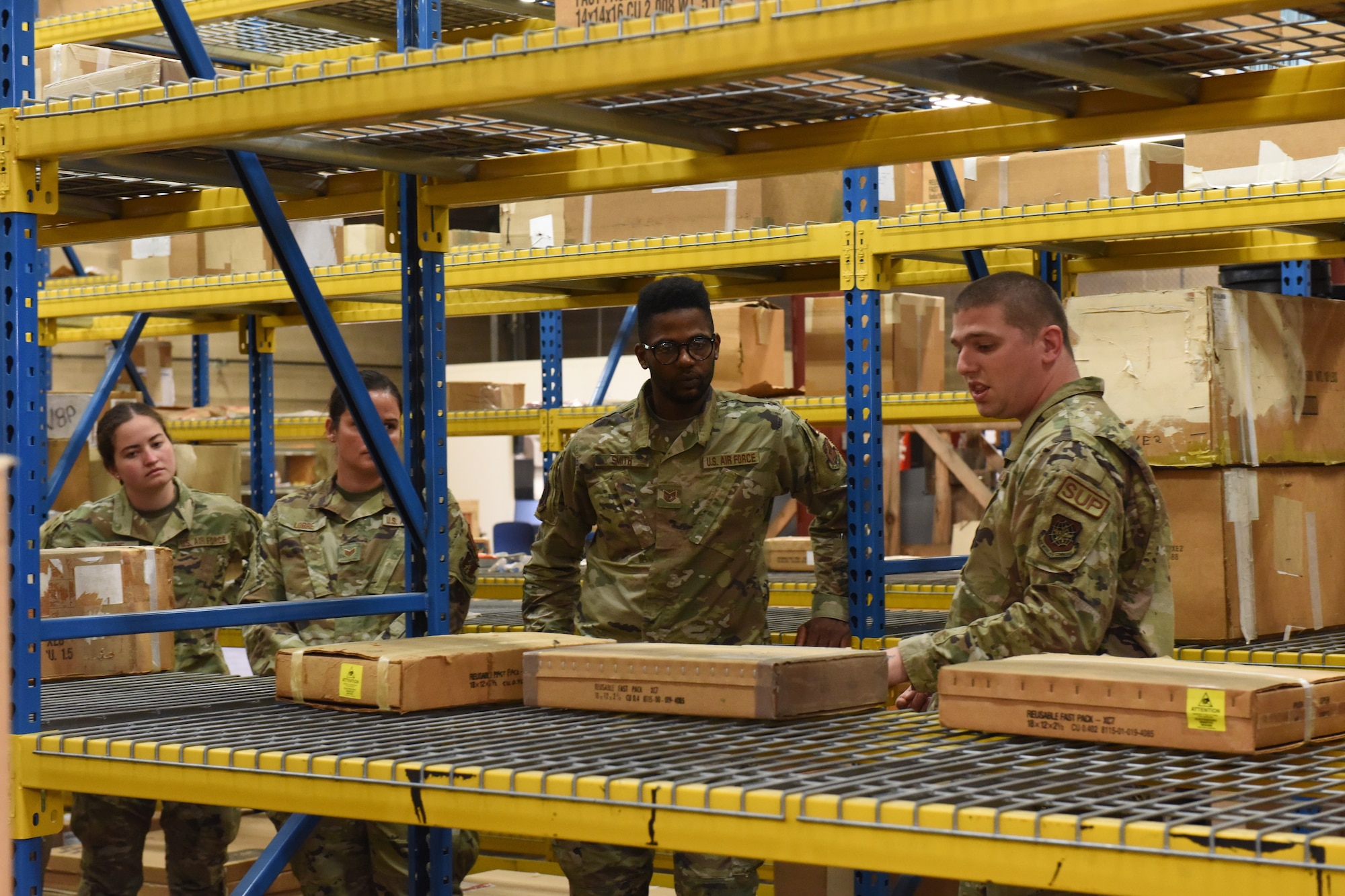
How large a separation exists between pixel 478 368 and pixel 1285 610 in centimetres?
1368

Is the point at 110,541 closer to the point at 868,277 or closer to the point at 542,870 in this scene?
the point at 542,870

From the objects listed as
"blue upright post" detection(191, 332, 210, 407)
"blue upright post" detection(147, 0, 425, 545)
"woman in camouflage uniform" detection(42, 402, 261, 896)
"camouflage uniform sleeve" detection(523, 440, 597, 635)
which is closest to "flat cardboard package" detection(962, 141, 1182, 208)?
"camouflage uniform sleeve" detection(523, 440, 597, 635)

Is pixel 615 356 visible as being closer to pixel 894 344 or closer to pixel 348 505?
pixel 894 344

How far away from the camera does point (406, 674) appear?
115 inches

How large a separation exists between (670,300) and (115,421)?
7.25ft

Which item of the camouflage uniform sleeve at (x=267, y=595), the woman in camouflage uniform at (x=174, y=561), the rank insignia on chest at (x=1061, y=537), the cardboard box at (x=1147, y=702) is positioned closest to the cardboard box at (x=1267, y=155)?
the rank insignia on chest at (x=1061, y=537)

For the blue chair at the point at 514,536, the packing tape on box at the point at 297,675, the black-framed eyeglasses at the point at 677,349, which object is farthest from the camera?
the blue chair at the point at 514,536

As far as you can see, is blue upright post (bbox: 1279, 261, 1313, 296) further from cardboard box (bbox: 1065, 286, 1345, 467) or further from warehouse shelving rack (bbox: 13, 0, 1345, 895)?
warehouse shelving rack (bbox: 13, 0, 1345, 895)

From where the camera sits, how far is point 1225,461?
3.79 m

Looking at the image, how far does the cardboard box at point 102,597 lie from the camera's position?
377 cm

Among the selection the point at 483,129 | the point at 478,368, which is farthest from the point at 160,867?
the point at 478,368

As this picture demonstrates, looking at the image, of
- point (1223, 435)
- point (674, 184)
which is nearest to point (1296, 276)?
point (1223, 435)

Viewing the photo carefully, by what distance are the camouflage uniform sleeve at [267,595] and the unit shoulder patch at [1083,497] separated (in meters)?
2.42

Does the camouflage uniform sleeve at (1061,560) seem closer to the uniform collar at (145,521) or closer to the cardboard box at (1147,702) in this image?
the cardboard box at (1147,702)
